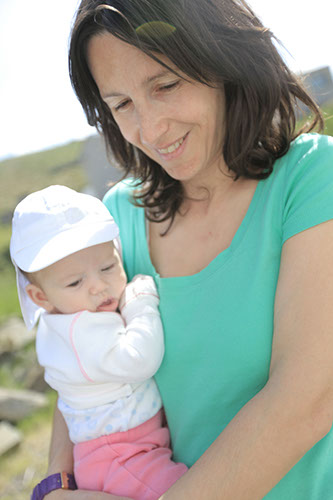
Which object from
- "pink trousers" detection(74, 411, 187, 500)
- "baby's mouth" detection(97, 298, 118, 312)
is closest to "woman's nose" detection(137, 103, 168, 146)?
"baby's mouth" detection(97, 298, 118, 312)

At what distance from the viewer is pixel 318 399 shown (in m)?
1.25

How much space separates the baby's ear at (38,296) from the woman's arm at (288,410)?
38.3 inches

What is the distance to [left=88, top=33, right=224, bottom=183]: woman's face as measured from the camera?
5.22 ft

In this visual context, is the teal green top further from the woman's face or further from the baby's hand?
the woman's face

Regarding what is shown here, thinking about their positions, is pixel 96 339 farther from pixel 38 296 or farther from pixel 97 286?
pixel 38 296

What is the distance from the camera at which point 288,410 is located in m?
1.24

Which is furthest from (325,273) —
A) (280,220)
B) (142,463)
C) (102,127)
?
(102,127)

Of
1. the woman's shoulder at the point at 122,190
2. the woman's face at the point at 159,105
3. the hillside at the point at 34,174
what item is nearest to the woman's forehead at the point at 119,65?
the woman's face at the point at 159,105

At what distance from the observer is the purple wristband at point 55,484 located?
5.77ft

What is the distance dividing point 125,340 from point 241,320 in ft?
1.60

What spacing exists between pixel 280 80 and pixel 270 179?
1.30ft

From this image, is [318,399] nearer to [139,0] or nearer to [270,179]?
[270,179]

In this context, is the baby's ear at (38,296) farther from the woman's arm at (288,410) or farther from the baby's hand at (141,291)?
the woman's arm at (288,410)

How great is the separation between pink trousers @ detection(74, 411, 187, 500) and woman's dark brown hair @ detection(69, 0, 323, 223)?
106 cm
